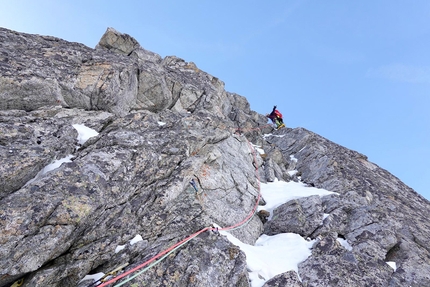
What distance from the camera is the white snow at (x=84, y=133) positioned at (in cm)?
1010

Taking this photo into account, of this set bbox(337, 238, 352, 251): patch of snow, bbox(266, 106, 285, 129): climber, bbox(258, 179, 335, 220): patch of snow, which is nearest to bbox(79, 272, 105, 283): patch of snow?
bbox(258, 179, 335, 220): patch of snow

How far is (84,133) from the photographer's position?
412 inches

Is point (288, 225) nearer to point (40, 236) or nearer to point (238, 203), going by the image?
point (238, 203)

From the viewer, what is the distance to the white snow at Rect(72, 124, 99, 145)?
33.1 ft

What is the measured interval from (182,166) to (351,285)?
6.82m

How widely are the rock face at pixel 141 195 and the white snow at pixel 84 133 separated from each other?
0.39 metres

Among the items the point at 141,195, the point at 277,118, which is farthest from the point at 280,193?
the point at 277,118

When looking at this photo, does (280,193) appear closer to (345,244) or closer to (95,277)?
(345,244)

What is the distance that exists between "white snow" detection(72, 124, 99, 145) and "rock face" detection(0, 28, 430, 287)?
0.39m

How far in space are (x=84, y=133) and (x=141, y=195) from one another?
13.6ft

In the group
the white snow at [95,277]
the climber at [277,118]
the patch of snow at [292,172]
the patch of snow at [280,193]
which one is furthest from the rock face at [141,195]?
the climber at [277,118]

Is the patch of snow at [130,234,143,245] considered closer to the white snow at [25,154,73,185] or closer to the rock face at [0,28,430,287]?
the rock face at [0,28,430,287]

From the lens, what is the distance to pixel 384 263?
9172 millimetres

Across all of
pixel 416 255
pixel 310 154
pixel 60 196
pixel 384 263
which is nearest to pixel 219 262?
pixel 60 196
